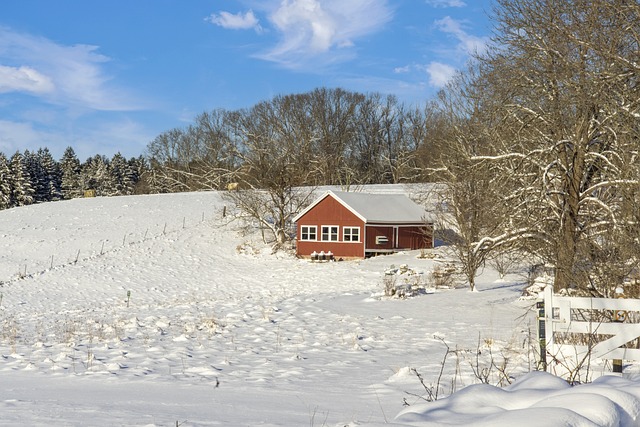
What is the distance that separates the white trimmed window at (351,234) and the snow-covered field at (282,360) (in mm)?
8979

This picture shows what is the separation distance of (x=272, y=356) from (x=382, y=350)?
2.11 metres

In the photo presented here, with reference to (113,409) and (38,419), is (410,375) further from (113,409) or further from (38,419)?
(38,419)

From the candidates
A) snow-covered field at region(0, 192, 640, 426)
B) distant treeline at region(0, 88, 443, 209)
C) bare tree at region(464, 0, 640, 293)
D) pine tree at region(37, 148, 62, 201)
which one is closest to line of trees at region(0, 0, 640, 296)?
bare tree at region(464, 0, 640, 293)

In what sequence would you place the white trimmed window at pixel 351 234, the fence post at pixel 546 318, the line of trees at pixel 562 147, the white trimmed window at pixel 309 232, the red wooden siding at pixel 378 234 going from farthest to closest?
the white trimmed window at pixel 309 232, the white trimmed window at pixel 351 234, the red wooden siding at pixel 378 234, the line of trees at pixel 562 147, the fence post at pixel 546 318

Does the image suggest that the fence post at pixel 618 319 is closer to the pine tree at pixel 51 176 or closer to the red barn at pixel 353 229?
the red barn at pixel 353 229

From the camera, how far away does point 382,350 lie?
11695 millimetres

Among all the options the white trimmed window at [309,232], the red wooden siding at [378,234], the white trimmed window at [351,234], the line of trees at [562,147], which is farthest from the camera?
the white trimmed window at [309,232]

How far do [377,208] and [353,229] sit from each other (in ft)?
8.16

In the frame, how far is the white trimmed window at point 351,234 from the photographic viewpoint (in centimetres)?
4088

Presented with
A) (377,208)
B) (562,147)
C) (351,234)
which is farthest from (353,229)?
(562,147)

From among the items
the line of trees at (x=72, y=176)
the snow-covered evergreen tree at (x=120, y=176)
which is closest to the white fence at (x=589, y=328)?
the line of trees at (x=72, y=176)

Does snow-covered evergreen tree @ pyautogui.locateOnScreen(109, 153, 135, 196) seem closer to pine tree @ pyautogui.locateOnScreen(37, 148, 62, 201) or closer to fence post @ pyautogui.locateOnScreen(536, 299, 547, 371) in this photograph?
pine tree @ pyautogui.locateOnScreen(37, 148, 62, 201)

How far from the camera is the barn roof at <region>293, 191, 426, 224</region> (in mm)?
40938

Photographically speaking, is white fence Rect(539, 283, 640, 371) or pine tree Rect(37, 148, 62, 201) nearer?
white fence Rect(539, 283, 640, 371)
